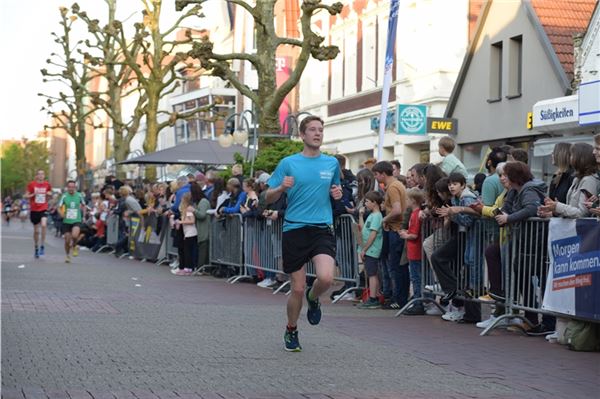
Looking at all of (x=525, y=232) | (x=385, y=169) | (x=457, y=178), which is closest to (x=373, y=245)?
(x=385, y=169)

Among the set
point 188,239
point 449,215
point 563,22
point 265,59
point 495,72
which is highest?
point 563,22

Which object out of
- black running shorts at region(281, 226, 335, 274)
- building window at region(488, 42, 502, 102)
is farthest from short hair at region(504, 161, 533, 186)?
building window at region(488, 42, 502, 102)

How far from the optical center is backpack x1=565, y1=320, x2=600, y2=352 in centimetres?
1047

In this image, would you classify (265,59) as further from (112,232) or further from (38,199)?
(112,232)

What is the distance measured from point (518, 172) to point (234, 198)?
10.1 m

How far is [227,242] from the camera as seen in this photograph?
21.4 meters

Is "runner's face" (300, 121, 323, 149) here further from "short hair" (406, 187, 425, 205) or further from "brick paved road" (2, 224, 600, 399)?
"short hair" (406, 187, 425, 205)

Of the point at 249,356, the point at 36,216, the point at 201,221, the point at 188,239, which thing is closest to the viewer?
the point at 249,356

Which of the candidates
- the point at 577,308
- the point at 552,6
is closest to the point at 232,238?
the point at 577,308

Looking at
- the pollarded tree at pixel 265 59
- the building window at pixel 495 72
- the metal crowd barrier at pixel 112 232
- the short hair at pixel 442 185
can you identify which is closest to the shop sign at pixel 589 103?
the short hair at pixel 442 185

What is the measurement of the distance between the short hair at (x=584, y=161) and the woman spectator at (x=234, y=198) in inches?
406

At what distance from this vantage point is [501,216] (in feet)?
38.4

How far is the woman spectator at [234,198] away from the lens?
821 inches

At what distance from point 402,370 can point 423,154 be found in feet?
91.5
